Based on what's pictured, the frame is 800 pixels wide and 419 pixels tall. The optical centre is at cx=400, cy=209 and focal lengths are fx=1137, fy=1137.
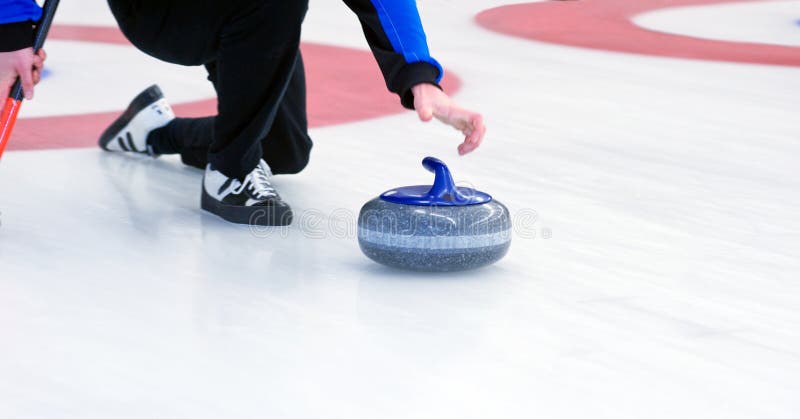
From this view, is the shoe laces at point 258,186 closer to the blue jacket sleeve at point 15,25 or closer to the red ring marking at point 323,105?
the blue jacket sleeve at point 15,25

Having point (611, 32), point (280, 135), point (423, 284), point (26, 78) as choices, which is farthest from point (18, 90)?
point (611, 32)

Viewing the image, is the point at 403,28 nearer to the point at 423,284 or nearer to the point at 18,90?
the point at 423,284

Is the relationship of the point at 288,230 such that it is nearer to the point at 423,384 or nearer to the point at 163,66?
the point at 423,384

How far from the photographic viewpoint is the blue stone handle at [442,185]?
5.35 ft

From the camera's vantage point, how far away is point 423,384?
1.27m

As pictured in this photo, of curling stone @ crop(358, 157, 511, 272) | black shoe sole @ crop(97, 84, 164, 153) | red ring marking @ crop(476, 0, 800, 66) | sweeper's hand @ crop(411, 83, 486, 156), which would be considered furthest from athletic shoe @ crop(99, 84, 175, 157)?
red ring marking @ crop(476, 0, 800, 66)

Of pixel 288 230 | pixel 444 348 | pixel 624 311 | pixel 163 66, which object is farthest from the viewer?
pixel 163 66

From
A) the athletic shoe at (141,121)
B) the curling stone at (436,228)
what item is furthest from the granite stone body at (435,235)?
the athletic shoe at (141,121)

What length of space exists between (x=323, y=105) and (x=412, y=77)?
1.59 metres

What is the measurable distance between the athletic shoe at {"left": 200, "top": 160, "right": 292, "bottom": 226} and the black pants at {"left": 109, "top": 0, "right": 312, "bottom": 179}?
0.02m

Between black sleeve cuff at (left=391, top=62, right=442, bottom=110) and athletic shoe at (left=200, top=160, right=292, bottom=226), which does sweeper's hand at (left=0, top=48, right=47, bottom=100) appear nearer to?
athletic shoe at (left=200, top=160, right=292, bottom=226)

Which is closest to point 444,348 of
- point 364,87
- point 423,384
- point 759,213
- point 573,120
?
point 423,384

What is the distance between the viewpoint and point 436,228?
5.26 feet

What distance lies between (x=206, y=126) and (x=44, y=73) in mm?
1565
